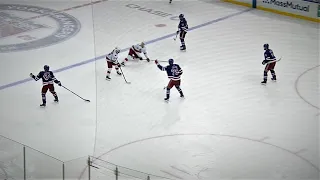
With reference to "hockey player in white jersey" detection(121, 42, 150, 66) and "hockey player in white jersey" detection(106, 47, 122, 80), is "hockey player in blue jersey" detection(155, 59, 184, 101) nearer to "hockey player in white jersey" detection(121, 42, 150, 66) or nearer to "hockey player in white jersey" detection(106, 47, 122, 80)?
"hockey player in white jersey" detection(106, 47, 122, 80)

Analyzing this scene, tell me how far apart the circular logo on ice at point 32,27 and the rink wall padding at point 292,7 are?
3155mm

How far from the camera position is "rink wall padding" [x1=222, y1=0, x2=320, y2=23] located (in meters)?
12.7

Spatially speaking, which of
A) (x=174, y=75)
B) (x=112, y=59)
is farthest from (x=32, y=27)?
(x=174, y=75)

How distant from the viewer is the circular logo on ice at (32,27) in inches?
464

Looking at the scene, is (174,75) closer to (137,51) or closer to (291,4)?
(137,51)

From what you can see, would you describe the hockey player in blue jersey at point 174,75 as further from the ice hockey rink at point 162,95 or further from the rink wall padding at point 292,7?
the rink wall padding at point 292,7

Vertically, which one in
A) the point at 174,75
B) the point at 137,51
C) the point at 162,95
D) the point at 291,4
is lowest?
the point at 162,95

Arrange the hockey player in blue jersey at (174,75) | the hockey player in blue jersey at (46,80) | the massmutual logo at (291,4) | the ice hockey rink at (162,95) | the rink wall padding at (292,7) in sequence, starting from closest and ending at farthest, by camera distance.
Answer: the ice hockey rink at (162,95)
the hockey player in blue jersey at (46,80)
the hockey player in blue jersey at (174,75)
the rink wall padding at (292,7)
the massmutual logo at (291,4)

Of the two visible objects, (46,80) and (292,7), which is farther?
(292,7)

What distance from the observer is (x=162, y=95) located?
9.64m

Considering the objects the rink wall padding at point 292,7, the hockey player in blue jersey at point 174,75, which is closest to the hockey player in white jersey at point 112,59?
the hockey player in blue jersey at point 174,75

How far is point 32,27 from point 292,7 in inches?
169

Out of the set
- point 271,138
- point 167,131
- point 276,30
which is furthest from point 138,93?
point 276,30

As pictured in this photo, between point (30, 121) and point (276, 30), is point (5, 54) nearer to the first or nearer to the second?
point (30, 121)
